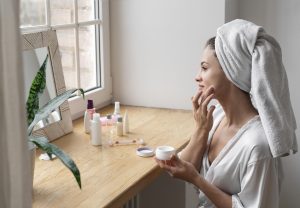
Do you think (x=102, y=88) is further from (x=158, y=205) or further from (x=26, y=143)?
(x=26, y=143)

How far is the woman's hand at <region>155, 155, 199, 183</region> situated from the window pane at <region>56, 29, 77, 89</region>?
2.88 feet

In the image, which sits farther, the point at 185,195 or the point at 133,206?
the point at 185,195

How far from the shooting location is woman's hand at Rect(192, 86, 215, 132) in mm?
1651

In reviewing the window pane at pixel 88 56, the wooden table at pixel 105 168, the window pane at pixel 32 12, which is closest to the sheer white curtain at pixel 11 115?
the wooden table at pixel 105 168

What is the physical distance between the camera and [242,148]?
1.53 metres

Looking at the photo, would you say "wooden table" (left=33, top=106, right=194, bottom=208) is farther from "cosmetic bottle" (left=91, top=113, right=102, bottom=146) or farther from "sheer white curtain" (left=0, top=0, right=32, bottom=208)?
"sheer white curtain" (left=0, top=0, right=32, bottom=208)

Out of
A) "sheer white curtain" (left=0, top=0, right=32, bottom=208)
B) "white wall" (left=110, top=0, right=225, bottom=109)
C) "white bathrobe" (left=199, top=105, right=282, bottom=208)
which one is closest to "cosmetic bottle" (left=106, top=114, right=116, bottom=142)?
"white wall" (left=110, top=0, right=225, bottom=109)

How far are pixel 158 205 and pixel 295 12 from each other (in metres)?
1.23

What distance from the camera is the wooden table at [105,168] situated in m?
1.49

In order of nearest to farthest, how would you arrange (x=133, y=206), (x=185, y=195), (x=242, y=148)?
(x=242, y=148) → (x=133, y=206) → (x=185, y=195)

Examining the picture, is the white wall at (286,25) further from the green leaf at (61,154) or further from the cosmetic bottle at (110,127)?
the green leaf at (61,154)

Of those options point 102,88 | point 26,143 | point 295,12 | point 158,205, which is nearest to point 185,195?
point 158,205

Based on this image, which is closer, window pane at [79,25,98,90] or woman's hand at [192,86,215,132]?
woman's hand at [192,86,215,132]

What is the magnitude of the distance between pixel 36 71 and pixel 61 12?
377mm
